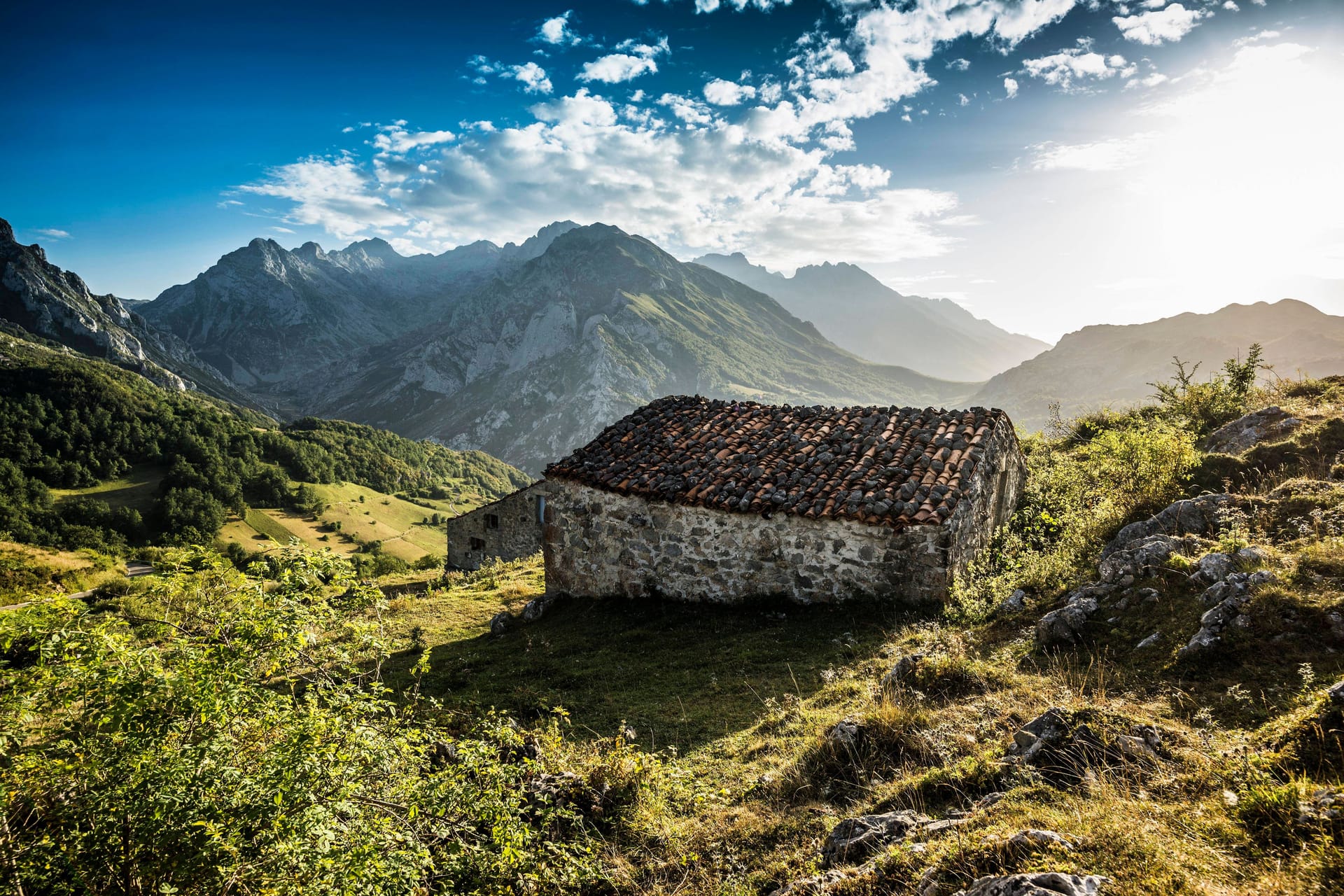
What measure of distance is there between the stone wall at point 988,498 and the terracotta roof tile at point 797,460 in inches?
12.7

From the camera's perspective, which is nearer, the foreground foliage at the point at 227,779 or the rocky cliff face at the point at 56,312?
the foreground foliage at the point at 227,779

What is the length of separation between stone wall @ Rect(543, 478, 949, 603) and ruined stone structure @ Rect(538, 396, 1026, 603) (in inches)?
1.0

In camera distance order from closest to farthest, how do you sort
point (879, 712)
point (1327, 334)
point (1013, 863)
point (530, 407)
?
point (1013, 863)
point (879, 712)
point (1327, 334)
point (530, 407)

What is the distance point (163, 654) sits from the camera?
13.8 ft

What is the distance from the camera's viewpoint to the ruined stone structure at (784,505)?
10445 mm

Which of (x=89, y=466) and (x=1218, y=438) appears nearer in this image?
(x=1218, y=438)

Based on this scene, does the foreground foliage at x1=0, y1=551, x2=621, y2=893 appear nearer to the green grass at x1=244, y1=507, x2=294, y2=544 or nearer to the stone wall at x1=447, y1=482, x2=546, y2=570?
the stone wall at x1=447, y1=482, x2=546, y2=570

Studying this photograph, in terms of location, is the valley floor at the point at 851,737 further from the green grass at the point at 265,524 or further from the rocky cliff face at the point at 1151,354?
the green grass at the point at 265,524

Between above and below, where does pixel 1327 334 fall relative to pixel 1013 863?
above

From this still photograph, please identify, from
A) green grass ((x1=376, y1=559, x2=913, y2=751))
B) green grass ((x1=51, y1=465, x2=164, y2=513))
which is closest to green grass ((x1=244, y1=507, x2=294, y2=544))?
green grass ((x1=51, y1=465, x2=164, y2=513))

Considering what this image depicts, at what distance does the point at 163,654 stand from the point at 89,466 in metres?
114

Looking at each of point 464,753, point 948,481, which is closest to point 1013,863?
point 464,753

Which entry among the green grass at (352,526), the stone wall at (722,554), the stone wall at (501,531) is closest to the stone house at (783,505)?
the stone wall at (722,554)

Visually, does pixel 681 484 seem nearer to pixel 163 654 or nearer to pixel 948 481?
pixel 948 481
